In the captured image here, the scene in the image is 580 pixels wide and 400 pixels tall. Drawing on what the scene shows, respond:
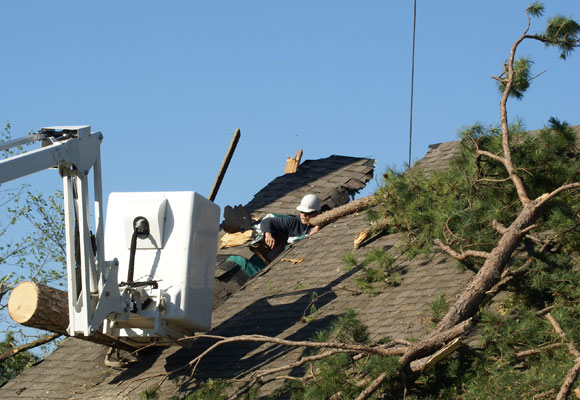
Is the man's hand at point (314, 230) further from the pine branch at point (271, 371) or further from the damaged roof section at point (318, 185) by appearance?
the pine branch at point (271, 371)

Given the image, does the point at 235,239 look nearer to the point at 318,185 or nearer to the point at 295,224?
the point at 295,224

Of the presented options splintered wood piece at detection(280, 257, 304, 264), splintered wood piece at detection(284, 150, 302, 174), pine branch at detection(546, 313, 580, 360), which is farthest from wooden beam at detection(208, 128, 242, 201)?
pine branch at detection(546, 313, 580, 360)

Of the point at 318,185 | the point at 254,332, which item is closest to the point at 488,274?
the point at 254,332

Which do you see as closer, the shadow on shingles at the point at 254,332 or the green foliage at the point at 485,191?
the green foliage at the point at 485,191

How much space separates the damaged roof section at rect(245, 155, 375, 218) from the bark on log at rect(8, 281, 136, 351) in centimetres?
578

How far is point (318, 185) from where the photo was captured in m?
14.5

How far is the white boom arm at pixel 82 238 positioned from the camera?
7.27m

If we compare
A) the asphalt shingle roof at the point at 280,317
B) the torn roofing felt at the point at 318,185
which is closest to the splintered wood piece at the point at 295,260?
the asphalt shingle roof at the point at 280,317

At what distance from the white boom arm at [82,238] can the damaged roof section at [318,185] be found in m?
5.92

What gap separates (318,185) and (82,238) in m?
7.49

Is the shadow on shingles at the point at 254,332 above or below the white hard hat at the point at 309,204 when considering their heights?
below

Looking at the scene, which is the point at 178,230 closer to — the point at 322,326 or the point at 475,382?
the point at 322,326

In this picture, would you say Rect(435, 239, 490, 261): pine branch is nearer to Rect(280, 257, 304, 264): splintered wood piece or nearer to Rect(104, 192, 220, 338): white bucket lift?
Rect(104, 192, 220, 338): white bucket lift

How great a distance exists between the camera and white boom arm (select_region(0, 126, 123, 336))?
286 inches
